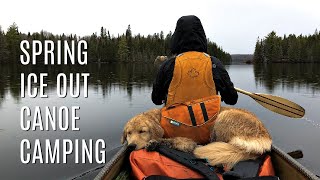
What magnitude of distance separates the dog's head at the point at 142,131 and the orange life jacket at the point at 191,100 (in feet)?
0.42

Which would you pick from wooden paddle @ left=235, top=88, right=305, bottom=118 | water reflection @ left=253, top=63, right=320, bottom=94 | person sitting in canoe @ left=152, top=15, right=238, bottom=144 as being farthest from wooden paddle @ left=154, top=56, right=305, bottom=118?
water reflection @ left=253, top=63, right=320, bottom=94

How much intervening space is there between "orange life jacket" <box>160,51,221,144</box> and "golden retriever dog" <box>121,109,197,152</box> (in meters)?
0.14

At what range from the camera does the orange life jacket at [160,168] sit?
13.4 ft

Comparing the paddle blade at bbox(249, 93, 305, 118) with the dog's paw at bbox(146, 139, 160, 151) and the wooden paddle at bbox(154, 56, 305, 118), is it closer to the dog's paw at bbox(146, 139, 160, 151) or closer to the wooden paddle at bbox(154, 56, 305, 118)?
the wooden paddle at bbox(154, 56, 305, 118)

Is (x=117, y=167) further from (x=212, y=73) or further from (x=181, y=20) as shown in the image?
(x=181, y=20)

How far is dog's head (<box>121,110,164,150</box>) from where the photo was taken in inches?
189

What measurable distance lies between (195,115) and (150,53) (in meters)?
120

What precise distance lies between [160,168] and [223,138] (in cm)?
97

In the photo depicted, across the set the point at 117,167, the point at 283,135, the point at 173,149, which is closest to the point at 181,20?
the point at 173,149

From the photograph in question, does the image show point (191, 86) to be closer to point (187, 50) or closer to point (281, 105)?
point (187, 50)

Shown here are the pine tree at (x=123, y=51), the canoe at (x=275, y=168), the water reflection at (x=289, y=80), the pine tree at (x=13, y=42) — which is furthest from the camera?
the pine tree at (x=123, y=51)

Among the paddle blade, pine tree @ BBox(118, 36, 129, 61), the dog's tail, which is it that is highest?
pine tree @ BBox(118, 36, 129, 61)

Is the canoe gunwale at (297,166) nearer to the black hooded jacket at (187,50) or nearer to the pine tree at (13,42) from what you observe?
the black hooded jacket at (187,50)

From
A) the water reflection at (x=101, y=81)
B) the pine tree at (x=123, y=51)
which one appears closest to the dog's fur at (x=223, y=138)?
the water reflection at (x=101, y=81)
